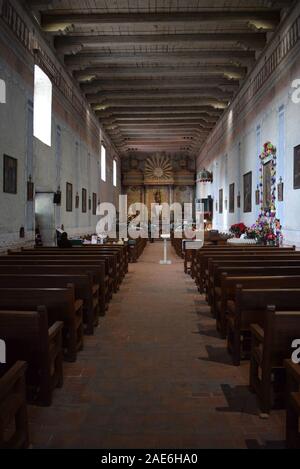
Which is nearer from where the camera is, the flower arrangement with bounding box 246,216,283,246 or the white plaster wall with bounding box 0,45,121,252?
the white plaster wall with bounding box 0,45,121,252

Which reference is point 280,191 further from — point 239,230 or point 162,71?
point 162,71

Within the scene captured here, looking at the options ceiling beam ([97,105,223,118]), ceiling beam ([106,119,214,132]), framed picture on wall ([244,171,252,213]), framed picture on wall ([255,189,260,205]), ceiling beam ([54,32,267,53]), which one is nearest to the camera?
ceiling beam ([54,32,267,53])

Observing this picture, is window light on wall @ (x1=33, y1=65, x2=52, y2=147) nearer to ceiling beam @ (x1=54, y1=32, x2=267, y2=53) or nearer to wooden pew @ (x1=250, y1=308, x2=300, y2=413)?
ceiling beam @ (x1=54, y1=32, x2=267, y2=53)

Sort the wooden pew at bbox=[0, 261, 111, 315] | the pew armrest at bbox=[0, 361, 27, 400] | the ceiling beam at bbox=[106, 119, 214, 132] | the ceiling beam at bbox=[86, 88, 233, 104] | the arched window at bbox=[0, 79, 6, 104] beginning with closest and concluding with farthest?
the pew armrest at bbox=[0, 361, 27, 400]
the wooden pew at bbox=[0, 261, 111, 315]
the arched window at bbox=[0, 79, 6, 104]
the ceiling beam at bbox=[86, 88, 233, 104]
the ceiling beam at bbox=[106, 119, 214, 132]

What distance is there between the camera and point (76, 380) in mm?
4281

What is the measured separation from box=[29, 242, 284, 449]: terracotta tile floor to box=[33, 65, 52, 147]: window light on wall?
7108 mm

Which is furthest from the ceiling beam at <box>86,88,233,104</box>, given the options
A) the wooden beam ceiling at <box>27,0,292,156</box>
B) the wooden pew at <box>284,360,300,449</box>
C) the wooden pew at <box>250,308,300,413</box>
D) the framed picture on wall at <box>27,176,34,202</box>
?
the wooden pew at <box>284,360,300,449</box>

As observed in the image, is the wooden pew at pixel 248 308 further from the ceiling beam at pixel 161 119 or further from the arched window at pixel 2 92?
the ceiling beam at pixel 161 119

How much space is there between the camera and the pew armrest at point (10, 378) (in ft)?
8.15

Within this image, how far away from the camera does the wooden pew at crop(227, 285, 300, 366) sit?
419cm

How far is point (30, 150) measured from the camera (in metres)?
10.3

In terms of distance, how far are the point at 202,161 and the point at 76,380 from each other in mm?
24737

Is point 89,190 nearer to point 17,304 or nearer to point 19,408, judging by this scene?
point 17,304
